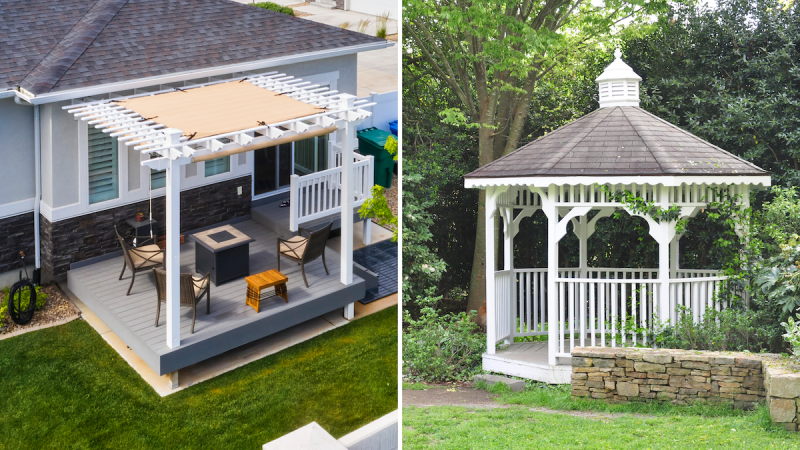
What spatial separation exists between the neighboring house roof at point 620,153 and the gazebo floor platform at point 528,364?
2449 mm

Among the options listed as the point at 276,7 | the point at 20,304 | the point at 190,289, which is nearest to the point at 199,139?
the point at 190,289

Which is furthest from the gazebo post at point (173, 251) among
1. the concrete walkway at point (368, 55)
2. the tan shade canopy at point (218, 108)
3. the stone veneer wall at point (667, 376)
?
the concrete walkway at point (368, 55)

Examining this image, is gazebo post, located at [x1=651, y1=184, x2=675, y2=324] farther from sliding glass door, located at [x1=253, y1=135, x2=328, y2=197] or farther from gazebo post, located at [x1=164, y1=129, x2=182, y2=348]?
sliding glass door, located at [x1=253, y1=135, x2=328, y2=197]

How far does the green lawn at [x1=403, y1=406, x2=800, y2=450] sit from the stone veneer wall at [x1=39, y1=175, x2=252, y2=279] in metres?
4.59

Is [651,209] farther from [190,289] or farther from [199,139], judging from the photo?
[190,289]

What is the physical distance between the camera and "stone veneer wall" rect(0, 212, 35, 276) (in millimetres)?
9695

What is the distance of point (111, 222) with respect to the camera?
10266 mm

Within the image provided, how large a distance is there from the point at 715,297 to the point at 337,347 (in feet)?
15.2

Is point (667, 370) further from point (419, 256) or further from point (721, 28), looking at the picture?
point (721, 28)

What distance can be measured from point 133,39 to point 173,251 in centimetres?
409

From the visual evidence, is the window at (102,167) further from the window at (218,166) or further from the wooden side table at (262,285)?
the wooden side table at (262,285)

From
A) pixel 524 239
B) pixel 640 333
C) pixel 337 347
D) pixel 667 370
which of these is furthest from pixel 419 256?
pixel 667 370

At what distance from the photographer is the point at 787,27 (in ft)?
32.7

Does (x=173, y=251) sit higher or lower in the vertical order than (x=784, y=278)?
higher
